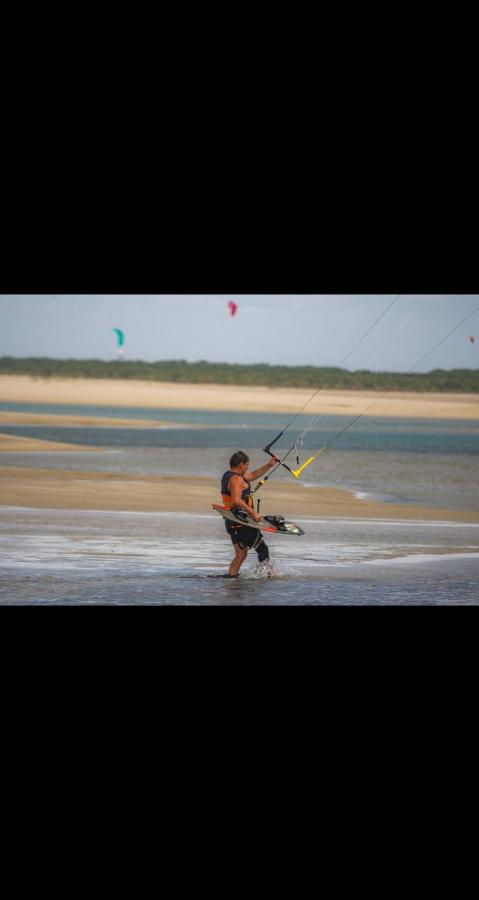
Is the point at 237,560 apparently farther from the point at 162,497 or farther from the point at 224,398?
the point at 224,398

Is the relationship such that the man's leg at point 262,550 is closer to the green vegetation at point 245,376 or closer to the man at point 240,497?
the man at point 240,497

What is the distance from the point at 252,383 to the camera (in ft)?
119

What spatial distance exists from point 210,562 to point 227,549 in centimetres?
82

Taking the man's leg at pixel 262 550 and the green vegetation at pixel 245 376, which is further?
the green vegetation at pixel 245 376

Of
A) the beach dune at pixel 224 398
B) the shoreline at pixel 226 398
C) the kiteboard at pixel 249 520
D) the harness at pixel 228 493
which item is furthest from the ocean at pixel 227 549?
the beach dune at pixel 224 398

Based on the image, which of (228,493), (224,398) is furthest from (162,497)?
(224,398)

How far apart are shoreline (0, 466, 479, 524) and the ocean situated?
307mm

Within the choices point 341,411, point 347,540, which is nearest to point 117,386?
point 341,411

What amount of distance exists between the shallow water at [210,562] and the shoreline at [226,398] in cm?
1871

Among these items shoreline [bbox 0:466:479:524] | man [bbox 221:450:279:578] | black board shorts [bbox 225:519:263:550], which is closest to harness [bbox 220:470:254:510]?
man [bbox 221:450:279:578]

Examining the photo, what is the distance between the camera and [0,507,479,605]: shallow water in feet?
26.6

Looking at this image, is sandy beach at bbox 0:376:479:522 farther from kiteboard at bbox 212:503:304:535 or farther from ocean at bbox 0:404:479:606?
kiteboard at bbox 212:503:304:535

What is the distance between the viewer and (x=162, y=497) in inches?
520

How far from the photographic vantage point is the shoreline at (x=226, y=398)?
103 ft
